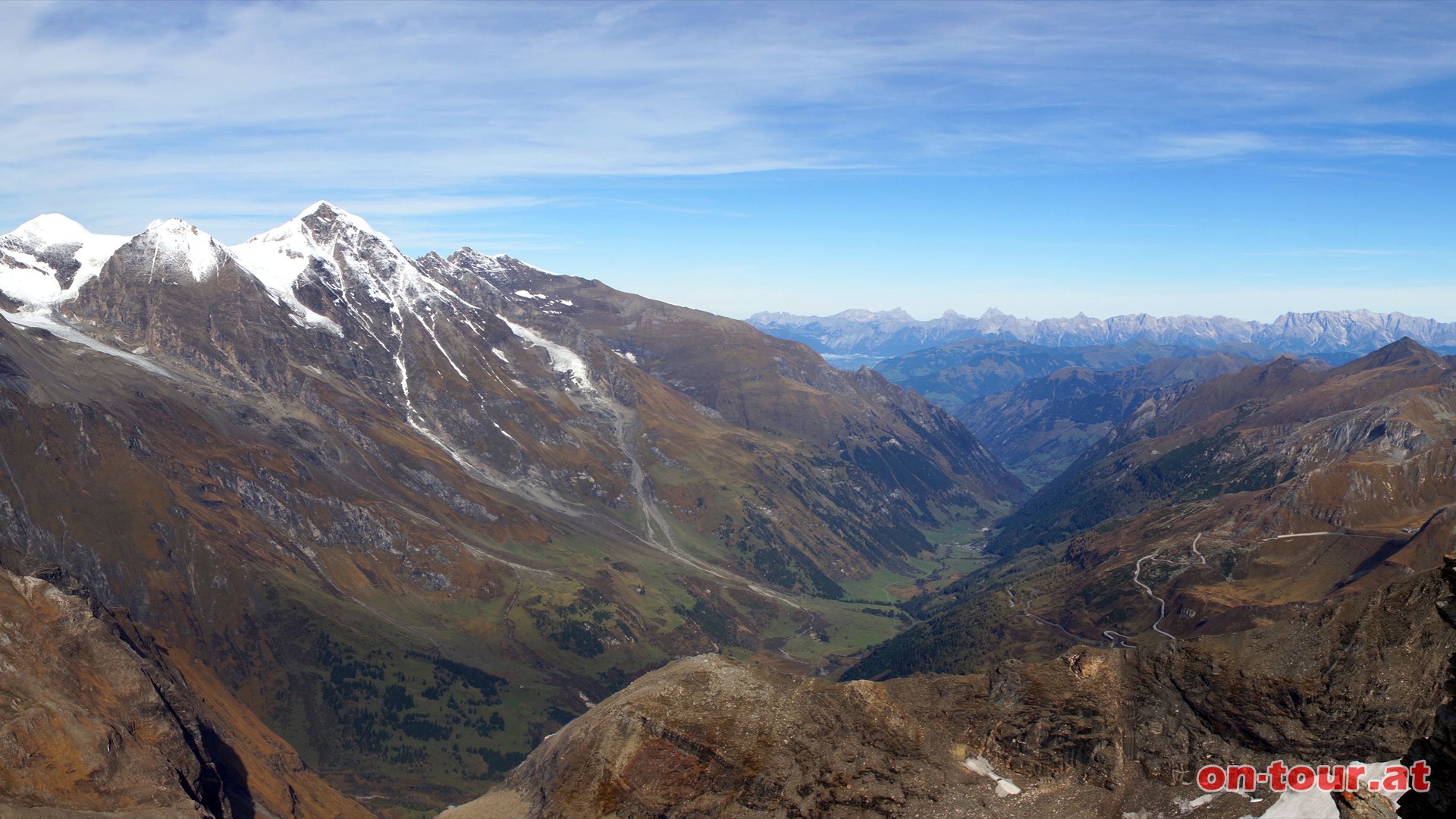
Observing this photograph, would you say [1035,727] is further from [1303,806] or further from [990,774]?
[1303,806]

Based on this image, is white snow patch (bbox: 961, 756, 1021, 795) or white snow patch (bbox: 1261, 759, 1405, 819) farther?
white snow patch (bbox: 961, 756, 1021, 795)

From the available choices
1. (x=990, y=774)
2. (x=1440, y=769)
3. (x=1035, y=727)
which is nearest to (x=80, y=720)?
(x=990, y=774)

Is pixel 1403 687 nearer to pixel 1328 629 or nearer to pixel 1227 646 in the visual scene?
pixel 1328 629

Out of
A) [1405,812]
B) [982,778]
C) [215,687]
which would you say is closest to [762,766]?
[982,778]

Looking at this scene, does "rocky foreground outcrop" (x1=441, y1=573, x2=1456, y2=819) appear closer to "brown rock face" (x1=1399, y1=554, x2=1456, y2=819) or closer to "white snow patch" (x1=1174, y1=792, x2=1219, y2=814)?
"white snow patch" (x1=1174, y1=792, x2=1219, y2=814)

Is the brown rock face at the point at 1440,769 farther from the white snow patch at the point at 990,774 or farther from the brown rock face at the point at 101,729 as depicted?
the brown rock face at the point at 101,729

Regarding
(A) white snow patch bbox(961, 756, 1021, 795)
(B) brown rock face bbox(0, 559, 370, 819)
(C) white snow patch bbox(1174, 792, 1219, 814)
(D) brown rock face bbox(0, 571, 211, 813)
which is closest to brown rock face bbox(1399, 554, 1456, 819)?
(C) white snow patch bbox(1174, 792, 1219, 814)

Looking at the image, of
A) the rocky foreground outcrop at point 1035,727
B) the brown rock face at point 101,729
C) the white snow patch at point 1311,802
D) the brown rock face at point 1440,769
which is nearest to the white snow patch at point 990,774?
the rocky foreground outcrop at point 1035,727
